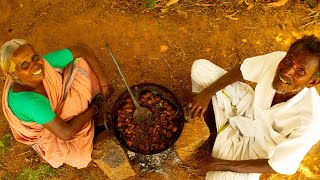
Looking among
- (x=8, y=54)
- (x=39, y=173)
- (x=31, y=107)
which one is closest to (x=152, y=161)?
(x=39, y=173)

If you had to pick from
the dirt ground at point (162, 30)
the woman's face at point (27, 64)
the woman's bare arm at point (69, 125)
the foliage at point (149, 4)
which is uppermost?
the woman's face at point (27, 64)

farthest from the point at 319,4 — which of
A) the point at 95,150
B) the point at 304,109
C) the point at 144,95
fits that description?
the point at 95,150

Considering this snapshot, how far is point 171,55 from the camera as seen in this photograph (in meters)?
3.54

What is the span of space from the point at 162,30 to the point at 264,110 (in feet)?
4.92

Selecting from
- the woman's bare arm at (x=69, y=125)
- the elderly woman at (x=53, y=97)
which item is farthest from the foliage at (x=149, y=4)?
the woman's bare arm at (x=69, y=125)

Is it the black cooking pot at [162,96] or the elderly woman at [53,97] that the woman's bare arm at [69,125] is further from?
the black cooking pot at [162,96]

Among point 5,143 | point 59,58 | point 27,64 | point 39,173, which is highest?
point 27,64

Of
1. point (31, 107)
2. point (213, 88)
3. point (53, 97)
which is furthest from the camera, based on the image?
point (213, 88)

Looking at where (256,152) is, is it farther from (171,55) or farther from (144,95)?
(171,55)

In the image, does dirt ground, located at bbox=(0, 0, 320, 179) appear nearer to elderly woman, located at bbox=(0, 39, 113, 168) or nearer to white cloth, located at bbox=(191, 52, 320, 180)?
white cloth, located at bbox=(191, 52, 320, 180)

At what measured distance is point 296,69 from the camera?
219 cm

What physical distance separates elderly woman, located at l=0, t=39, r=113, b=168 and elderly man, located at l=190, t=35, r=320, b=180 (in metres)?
0.85

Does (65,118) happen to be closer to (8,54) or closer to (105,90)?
(105,90)

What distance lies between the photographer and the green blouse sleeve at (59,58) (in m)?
2.58
